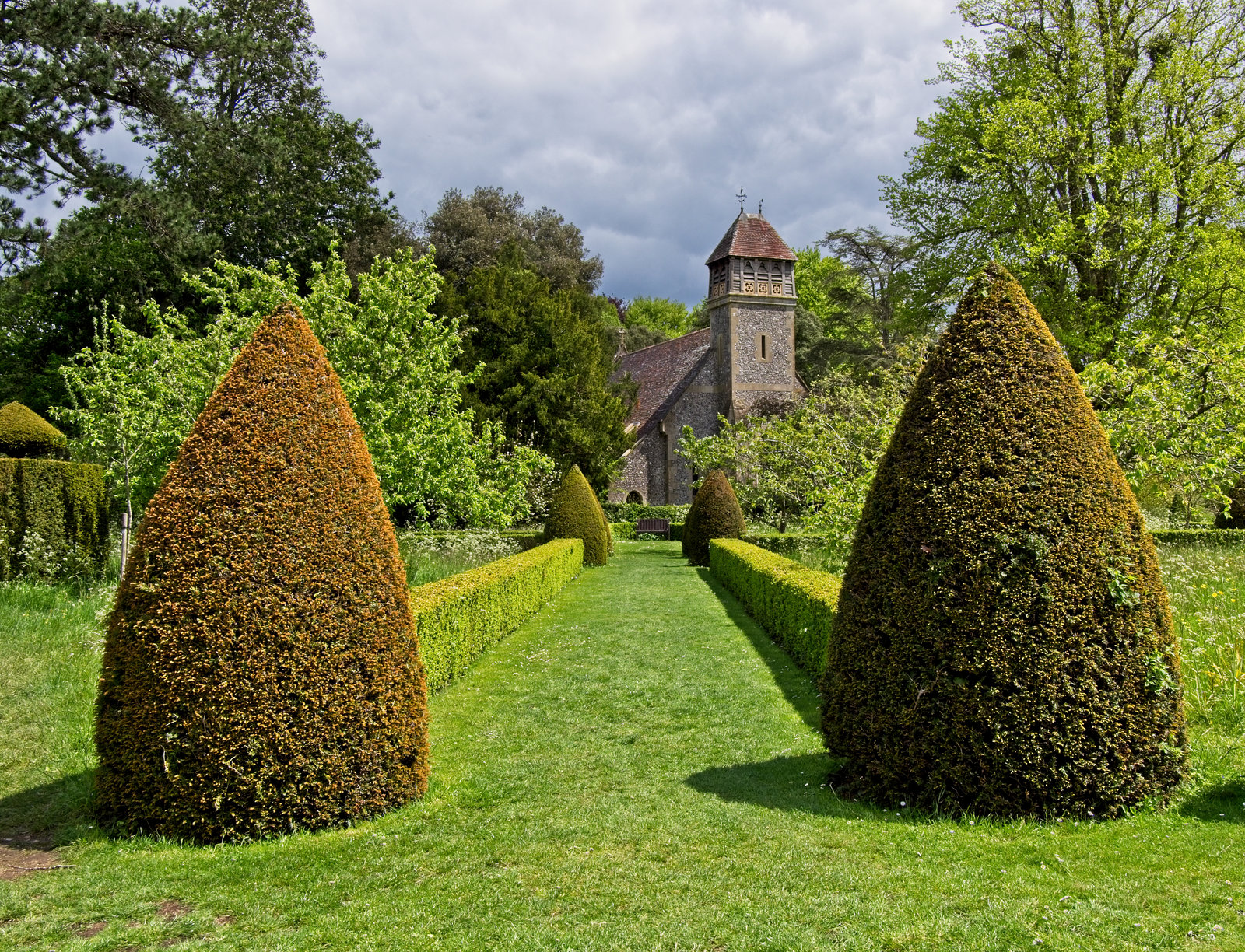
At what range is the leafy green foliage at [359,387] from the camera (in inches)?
525

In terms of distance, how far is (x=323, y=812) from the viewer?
450 centimetres

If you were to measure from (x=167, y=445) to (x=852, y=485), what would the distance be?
1013 cm

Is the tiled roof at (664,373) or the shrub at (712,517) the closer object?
the shrub at (712,517)

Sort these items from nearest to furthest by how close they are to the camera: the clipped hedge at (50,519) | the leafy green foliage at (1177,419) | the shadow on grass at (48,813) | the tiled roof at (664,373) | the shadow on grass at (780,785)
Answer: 1. the shadow on grass at (48,813)
2. the shadow on grass at (780,785)
3. the leafy green foliage at (1177,419)
4. the clipped hedge at (50,519)
5. the tiled roof at (664,373)

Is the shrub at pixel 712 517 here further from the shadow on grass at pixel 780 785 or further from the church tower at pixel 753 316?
the church tower at pixel 753 316

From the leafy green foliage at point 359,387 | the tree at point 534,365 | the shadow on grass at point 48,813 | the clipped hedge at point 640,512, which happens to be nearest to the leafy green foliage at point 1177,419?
the leafy green foliage at point 359,387

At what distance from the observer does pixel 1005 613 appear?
14.6 feet

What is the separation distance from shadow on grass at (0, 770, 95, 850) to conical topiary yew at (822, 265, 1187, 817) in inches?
163

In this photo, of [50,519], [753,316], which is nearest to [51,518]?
[50,519]

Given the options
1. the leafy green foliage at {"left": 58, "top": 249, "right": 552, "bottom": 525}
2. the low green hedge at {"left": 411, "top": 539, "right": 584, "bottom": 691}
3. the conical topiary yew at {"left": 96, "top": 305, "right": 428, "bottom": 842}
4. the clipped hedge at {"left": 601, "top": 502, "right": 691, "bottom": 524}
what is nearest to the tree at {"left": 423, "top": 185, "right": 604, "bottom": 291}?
the clipped hedge at {"left": 601, "top": 502, "right": 691, "bottom": 524}

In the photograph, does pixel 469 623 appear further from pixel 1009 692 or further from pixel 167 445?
pixel 167 445

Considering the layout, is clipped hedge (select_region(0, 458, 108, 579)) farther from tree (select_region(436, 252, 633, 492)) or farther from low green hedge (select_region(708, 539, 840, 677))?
tree (select_region(436, 252, 633, 492))

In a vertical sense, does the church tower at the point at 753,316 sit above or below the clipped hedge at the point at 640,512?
above

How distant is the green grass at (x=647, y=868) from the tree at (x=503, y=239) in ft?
85.7
